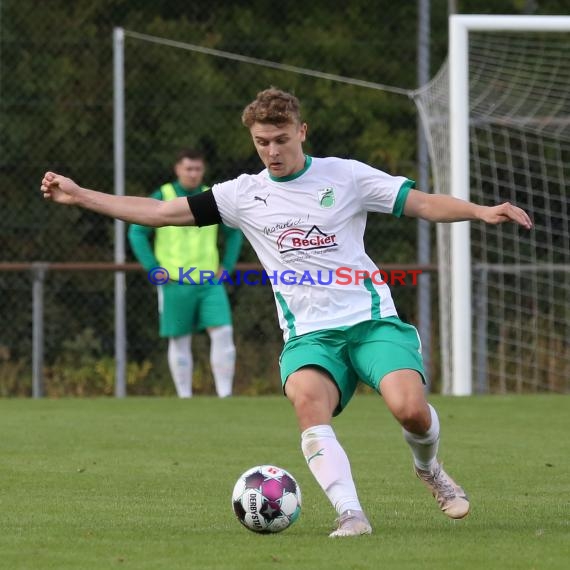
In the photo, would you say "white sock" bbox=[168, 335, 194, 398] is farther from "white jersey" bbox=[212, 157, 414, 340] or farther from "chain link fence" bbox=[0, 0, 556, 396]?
"white jersey" bbox=[212, 157, 414, 340]

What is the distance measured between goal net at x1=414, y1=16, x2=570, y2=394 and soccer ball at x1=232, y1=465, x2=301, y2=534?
7.79 meters

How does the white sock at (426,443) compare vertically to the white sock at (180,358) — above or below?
below

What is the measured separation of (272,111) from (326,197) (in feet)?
1.37

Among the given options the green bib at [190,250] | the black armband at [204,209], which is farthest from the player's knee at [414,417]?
the green bib at [190,250]

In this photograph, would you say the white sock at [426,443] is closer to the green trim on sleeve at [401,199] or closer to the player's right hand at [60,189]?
the green trim on sleeve at [401,199]

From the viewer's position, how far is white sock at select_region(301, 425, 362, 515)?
5418mm

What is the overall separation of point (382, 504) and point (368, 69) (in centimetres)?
1017

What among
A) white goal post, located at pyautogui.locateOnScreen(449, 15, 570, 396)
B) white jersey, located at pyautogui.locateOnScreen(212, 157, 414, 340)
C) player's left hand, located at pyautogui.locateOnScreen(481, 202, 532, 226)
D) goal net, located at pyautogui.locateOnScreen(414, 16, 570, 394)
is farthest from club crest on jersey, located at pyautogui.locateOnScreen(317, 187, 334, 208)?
goal net, located at pyautogui.locateOnScreen(414, 16, 570, 394)

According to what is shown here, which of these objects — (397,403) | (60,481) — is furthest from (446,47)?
(397,403)

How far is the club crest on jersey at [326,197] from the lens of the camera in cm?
588

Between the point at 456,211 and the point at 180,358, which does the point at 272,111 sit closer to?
the point at 456,211

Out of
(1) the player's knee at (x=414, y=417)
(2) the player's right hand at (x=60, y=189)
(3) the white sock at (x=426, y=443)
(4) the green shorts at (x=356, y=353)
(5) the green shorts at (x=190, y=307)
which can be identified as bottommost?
(3) the white sock at (x=426, y=443)

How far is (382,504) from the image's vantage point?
6.41 meters

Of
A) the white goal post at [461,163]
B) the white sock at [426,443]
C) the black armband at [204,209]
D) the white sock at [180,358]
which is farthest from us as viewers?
the white sock at [180,358]
